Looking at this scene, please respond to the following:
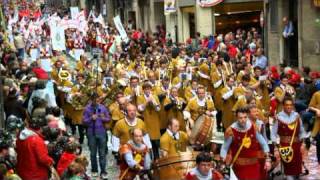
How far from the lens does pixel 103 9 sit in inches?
2520

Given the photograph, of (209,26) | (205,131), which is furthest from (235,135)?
(209,26)

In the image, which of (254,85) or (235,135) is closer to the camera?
(235,135)

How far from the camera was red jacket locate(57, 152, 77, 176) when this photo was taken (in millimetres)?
10266

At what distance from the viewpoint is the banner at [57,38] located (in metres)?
24.0

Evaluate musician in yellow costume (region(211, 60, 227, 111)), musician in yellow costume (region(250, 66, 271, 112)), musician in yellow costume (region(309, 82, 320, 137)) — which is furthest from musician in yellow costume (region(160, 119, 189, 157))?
musician in yellow costume (region(211, 60, 227, 111))

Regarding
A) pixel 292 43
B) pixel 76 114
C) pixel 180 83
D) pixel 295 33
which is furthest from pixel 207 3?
pixel 76 114

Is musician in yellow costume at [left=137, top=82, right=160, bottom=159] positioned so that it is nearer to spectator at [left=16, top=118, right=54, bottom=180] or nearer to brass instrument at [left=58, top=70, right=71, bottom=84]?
spectator at [left=16, top=118, right=54, bottom=180]

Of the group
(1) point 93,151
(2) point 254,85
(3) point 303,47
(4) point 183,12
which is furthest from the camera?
(4) point 183,12

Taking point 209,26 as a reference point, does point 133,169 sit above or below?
below

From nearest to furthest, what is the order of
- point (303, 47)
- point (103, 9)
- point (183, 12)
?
point (303, 47) → point (183, 12) → point (103, 9)

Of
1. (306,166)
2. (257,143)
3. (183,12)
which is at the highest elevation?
(183,12)

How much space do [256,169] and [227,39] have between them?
16.4 m

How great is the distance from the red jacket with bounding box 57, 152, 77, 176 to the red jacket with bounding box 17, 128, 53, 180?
19 centimetres

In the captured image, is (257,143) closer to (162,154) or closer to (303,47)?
(162,154)
